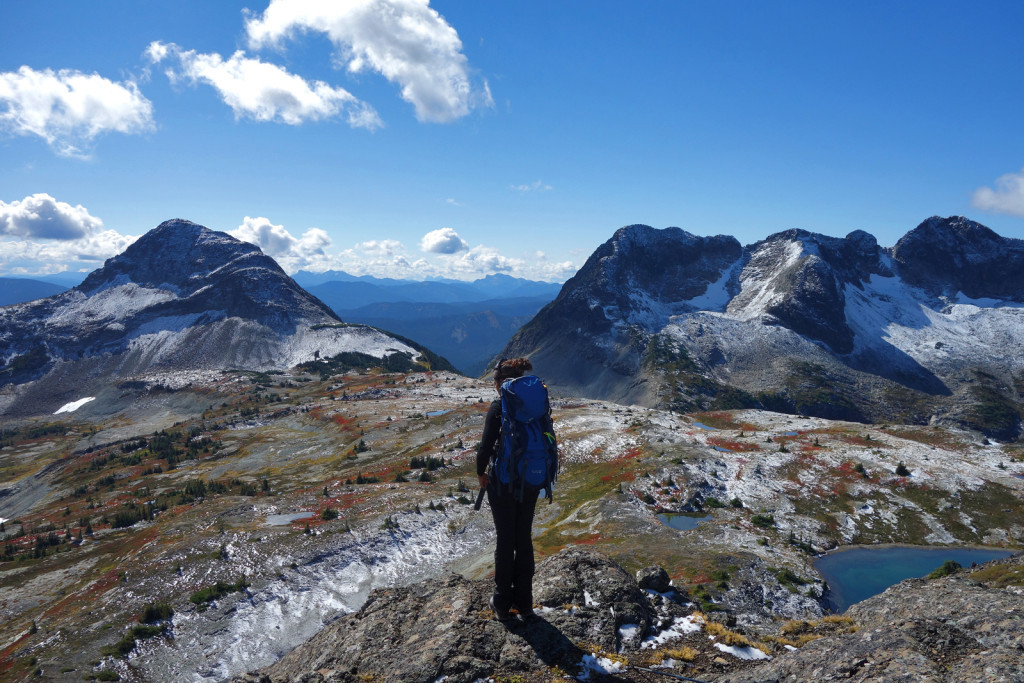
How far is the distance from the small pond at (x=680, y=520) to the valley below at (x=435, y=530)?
739 millimetres

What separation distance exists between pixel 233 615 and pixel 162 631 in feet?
12.1

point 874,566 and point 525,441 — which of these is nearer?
point 525,441

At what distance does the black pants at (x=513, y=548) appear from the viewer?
10031 mm

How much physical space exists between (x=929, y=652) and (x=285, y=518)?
49048mm

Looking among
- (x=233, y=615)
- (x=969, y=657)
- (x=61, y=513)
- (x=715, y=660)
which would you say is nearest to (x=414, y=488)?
(x=233, y=615)

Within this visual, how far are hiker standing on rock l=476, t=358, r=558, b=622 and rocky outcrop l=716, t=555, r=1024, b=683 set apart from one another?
4965mm

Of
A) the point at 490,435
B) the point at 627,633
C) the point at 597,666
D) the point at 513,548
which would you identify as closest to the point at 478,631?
the point at 513,548

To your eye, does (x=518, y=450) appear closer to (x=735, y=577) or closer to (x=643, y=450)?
(x=735, y=577)

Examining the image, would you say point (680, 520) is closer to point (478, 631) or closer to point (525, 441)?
point (478, 631)

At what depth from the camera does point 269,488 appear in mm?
71938

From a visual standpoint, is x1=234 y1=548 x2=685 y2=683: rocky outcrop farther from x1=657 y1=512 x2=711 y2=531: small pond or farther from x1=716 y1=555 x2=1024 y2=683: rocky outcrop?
x1=657 y1=512 x2=711 y2=531: small pond

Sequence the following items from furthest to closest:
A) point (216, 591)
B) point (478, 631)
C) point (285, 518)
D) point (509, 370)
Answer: point (285, 518)
point (216, 591)
point (509, 370)
point (478, 631)

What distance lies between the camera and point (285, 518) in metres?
45.2

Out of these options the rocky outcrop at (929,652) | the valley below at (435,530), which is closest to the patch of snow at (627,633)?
the valley below at (435,530)
